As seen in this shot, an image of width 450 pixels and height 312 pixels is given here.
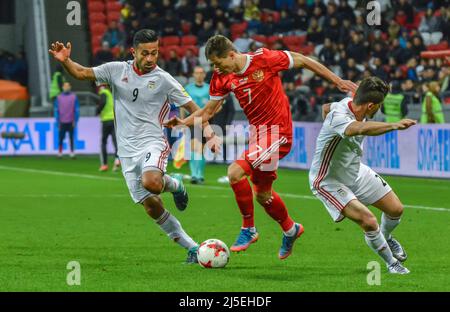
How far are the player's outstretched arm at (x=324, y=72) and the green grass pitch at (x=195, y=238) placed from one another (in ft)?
5.43

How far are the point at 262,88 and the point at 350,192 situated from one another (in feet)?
5.47

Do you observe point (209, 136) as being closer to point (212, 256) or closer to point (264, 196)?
point (264, 196)

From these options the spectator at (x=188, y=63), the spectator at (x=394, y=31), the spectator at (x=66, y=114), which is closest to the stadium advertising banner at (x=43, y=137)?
the spectator at (x=66, y=114)

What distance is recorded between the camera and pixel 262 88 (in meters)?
11.8

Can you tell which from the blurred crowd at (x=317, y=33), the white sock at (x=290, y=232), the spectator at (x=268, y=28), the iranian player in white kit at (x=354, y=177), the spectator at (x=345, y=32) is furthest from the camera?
the spectator at (x=268, y=28)

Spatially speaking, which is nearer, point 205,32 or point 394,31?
point 394,31

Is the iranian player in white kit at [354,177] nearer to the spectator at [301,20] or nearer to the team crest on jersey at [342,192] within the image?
the team crest on jersey at [342,192]

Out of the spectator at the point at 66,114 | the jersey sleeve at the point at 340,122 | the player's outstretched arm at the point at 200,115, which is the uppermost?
the jersey sleeve at the point at 340,122

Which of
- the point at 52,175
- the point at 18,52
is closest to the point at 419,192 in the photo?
the point at 52,175

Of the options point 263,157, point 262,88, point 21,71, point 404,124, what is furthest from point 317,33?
point 404,124

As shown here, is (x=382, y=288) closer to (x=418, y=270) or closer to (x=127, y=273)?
(x=418, y=270)

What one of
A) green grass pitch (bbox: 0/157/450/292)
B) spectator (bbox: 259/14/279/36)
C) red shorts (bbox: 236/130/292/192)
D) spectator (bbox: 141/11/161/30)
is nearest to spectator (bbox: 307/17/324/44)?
spectator (bbox: 259/14/279/36)

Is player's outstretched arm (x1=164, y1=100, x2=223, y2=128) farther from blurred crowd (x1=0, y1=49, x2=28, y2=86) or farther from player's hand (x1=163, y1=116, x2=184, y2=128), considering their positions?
blurred crowd (x1=0, y1=49, x2=28, y2=86)

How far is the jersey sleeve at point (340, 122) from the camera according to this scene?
10.1 meters
